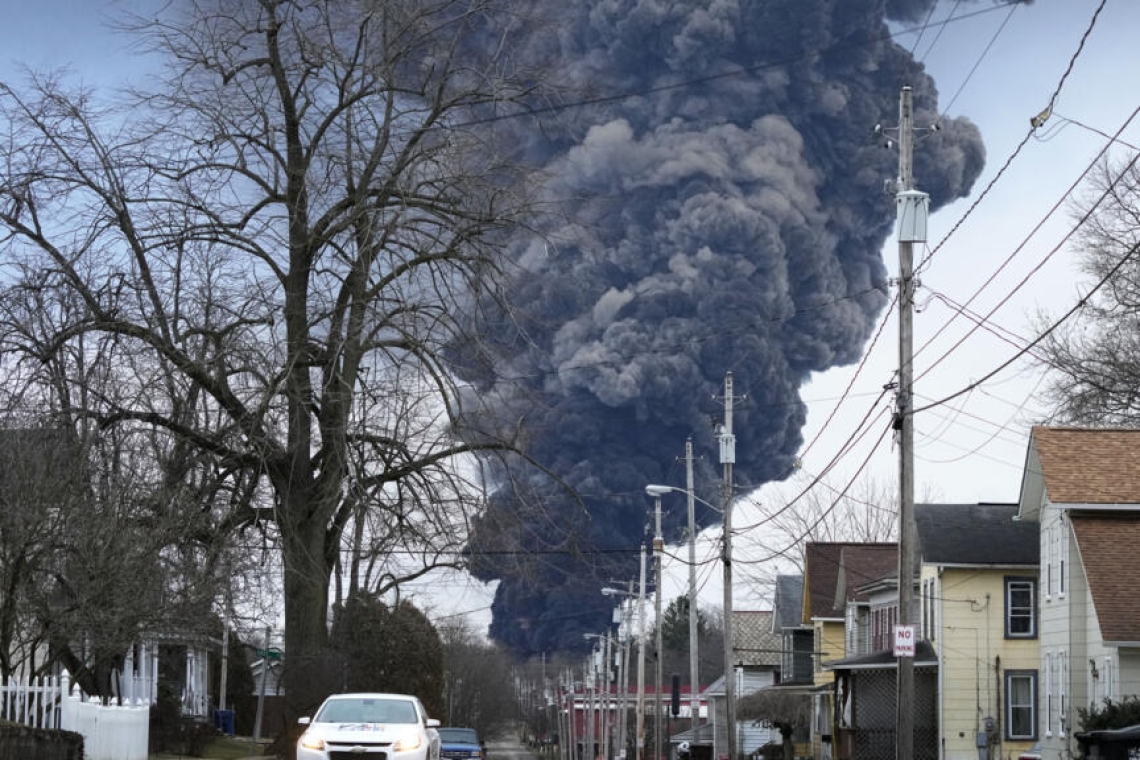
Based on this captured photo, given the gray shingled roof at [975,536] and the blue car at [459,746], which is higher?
the gray shingled roof at [975,536]

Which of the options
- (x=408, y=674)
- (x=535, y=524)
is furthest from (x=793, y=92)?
(x=535, y=524)

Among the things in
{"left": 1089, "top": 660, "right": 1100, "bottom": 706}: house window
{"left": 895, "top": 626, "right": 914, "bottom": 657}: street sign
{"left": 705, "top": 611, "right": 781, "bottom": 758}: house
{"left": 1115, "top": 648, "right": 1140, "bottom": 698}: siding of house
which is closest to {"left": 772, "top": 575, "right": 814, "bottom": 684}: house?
{"left": 705, "top": 611, "right": 781, "bottom": 758}: house

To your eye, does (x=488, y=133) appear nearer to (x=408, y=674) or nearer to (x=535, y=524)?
→ (x=535, y=524)

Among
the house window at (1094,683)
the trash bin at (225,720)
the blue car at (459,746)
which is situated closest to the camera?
the house window at (1094,683)

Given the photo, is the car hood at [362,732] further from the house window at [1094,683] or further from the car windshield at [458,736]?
the car windshield at [458,736]

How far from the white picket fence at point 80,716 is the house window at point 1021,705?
26873 mm

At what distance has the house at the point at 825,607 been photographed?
2474 inches

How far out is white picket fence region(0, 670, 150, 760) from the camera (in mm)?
22375

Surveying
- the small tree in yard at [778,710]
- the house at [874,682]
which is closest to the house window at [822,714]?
the small tree in yard at [778,710]

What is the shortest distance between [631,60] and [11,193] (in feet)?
361

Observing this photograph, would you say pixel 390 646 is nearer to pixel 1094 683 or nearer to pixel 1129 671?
pixel 1094 683

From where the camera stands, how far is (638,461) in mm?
132375

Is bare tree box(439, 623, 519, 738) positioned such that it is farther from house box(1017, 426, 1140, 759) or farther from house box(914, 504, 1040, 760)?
house box(1017, 426, 1140, 759)

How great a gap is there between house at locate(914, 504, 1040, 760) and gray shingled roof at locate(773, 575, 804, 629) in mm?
25929
